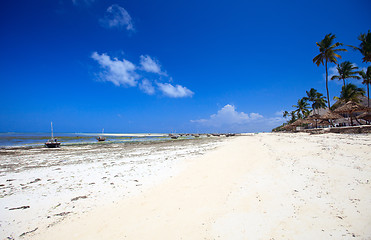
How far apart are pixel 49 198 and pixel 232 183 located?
20.7 feet

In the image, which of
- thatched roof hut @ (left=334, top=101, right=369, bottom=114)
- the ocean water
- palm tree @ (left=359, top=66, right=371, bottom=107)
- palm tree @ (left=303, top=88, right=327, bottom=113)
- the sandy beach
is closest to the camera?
the sandy beach

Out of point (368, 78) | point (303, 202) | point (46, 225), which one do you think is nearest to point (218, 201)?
point (303, 202)

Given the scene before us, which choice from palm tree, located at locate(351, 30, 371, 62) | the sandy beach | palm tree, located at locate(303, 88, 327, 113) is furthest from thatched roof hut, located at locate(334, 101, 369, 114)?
palm tree, located at locate(303, 88, 327, 113)

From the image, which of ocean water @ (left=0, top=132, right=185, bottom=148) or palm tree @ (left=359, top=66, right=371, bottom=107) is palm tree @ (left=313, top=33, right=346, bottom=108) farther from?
ocean water @ (left=0, top=132, right=185, bottom=148)

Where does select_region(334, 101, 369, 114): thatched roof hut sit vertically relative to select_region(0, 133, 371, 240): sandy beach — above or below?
above

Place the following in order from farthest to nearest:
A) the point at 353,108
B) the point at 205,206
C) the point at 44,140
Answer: the point at 44,140, the point at 353,108, the point at 205,206

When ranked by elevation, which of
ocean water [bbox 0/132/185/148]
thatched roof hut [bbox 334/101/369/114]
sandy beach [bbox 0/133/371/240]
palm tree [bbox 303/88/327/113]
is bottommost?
sandy beach [bbox 0/133/371/240]

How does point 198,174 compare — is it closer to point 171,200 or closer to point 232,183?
point 232,183

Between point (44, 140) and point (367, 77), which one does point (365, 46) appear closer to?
point (367, 77)

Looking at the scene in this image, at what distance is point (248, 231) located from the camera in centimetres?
305

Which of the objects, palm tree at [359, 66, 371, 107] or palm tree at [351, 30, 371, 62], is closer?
palm tree at [351, 30, 371, 62]

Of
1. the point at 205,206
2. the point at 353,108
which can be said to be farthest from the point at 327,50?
the point at 205,206

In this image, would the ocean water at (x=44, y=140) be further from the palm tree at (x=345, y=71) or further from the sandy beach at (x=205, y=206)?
the palm tree at (x=345, y=71)

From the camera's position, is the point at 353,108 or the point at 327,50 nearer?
the point at 353,108
